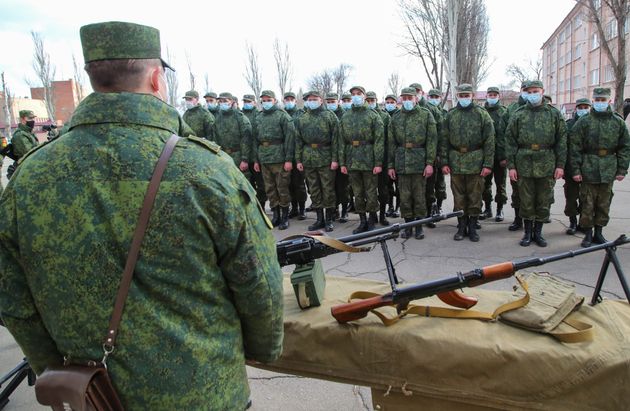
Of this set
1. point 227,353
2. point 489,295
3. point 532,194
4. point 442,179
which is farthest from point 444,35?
point 227,353

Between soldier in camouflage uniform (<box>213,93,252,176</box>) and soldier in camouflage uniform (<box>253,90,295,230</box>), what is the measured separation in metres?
0.27

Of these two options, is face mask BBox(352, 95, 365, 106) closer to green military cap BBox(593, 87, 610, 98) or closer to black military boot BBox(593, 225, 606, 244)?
green military cap BBox(593, 87, 610, 98)

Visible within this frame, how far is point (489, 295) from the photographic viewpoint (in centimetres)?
246

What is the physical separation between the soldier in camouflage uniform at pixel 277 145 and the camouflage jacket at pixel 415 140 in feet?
5.97

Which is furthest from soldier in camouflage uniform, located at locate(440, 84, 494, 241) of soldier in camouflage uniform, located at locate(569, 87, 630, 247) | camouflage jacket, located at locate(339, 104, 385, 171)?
soldier in camouflage uniform, located at locate(569, 87, 630, 247)

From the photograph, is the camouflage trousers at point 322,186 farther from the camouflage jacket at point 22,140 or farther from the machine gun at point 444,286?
the camouflage jacket at point 22,140

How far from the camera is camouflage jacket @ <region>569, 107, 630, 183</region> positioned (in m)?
5.37

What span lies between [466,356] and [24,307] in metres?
1.67

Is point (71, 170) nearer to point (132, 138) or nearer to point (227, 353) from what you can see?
point (132, 138)

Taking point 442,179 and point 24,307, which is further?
point 442,179

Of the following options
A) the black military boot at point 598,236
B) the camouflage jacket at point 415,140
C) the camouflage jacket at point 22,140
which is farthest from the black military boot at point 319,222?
the camouflage jacket at point 22,140

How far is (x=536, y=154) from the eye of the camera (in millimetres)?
5578

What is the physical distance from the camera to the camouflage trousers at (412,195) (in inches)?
250

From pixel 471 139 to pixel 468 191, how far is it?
70cm
